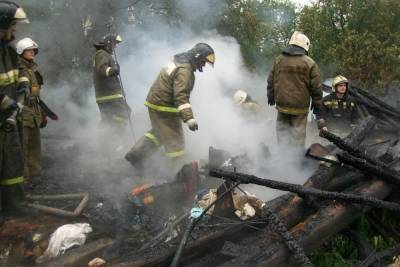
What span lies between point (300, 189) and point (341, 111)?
3.73m

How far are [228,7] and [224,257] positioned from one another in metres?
9.09

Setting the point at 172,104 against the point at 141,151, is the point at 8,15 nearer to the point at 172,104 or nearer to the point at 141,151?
the point at 172,104

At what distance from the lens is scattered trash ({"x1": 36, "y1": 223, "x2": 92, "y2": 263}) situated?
3727 mm

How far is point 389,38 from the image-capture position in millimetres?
8781

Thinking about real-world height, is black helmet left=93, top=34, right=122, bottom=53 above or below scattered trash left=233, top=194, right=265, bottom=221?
above

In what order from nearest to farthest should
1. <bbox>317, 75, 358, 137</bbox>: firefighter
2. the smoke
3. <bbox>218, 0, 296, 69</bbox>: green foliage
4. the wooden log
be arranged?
the wooden log, the smoke, <bbox>317, 75, 358, 137</bbox>: firefighter, <bbox>218, 0, 296, 69</bbox>: green foliage

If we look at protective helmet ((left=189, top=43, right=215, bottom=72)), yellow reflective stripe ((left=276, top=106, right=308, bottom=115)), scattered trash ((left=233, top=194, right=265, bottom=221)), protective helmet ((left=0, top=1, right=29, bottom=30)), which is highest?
protective helmet ((left=0, top=1, right=29, bottom=30))

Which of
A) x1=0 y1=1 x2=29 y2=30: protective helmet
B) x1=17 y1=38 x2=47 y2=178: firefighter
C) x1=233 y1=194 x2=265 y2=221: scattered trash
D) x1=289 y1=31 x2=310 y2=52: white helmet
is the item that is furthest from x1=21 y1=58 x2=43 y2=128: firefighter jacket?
x1=289 y1=31 x2=310 y2=52: white helmet

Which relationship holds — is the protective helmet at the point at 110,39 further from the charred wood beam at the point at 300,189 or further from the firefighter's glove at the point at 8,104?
the charred wood beam at the point at 300,189

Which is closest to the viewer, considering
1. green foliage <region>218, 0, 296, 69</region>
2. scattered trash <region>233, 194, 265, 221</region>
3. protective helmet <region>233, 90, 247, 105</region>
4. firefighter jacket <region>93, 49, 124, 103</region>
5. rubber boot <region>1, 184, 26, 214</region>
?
scattered trash <region>233, 194, 265, 221</region>

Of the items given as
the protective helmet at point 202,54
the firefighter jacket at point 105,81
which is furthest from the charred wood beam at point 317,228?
the firefighter jacket at point 105,81

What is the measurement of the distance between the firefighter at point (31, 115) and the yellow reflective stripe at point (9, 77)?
70cm

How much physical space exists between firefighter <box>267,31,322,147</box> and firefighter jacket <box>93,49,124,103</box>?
9.23ft

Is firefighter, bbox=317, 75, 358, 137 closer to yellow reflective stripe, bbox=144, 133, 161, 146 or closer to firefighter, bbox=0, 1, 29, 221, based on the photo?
yellow reflective stripe, bbox=144, 133, 161, 146
